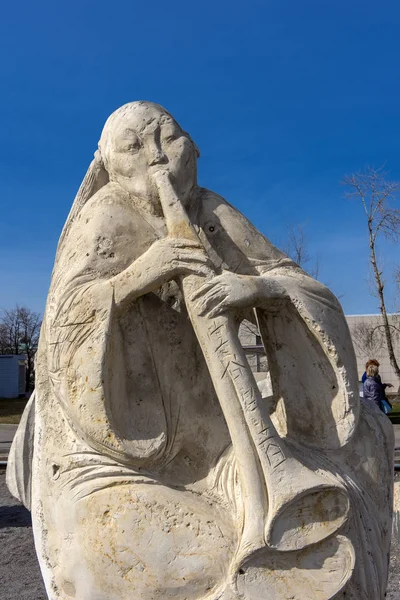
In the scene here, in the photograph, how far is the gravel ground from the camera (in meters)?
5.08

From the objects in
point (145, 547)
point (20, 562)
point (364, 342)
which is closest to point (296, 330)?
point (145, 547)

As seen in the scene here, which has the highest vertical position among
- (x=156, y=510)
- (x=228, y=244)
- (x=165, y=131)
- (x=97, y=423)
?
(x=165, y=131)

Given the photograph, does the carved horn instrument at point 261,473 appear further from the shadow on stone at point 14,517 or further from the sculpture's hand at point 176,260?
the shadow on stone at point 14,517

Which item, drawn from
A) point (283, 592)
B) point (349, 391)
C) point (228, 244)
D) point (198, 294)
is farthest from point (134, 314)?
point (283, 592)

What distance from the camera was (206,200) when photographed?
320 cm

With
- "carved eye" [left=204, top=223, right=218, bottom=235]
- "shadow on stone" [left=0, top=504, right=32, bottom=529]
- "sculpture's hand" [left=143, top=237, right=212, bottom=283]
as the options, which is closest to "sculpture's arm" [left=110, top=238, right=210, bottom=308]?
"sculpture's hand" [left=143, top=237, right=212, bottom=283]

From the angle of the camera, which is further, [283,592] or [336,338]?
[336,338]

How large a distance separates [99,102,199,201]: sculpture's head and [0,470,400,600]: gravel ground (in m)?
3.37

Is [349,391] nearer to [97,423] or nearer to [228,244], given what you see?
[228,244]

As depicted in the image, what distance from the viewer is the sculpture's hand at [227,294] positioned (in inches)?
108

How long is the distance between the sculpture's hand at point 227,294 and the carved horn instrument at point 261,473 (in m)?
0.03

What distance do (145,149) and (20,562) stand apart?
174 inches

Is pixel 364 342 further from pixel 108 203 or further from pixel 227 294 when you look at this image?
pixel 227 294

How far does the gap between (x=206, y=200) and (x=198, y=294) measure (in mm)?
618
